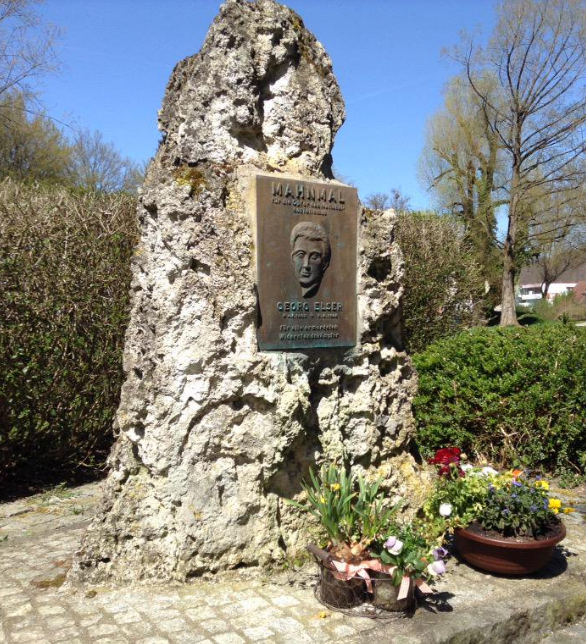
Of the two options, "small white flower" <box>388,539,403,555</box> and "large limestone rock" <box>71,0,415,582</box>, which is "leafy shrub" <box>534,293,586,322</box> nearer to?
"large limestone rock" <box>71,0,415,582</box>

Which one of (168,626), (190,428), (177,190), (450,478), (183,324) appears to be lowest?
(168,626)

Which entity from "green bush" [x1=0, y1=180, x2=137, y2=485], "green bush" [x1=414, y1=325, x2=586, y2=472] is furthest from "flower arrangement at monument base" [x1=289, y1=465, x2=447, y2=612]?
"green bush" [x1=0, y1=180, x2=137, y2=485]

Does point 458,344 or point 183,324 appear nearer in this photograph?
point 183,324

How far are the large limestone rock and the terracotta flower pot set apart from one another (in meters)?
0.99

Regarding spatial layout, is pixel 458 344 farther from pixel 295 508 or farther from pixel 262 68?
pixel 262 68

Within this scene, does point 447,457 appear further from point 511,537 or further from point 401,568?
point 401,568

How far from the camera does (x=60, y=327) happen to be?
6348 millimetres

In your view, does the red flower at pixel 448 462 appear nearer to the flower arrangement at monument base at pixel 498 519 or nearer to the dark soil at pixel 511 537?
the flower arrangement at monument base at pixel 498 519

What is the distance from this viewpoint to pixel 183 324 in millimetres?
3740

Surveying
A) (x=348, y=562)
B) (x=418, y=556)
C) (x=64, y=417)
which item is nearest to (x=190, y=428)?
(x=348, y=562)

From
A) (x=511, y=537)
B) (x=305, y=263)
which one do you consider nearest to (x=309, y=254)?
(x=305, y=263)

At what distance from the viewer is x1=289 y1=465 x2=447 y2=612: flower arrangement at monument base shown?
3471 mm

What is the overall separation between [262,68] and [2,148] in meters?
20.0

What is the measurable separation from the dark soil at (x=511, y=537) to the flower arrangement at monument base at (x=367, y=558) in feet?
1.34
